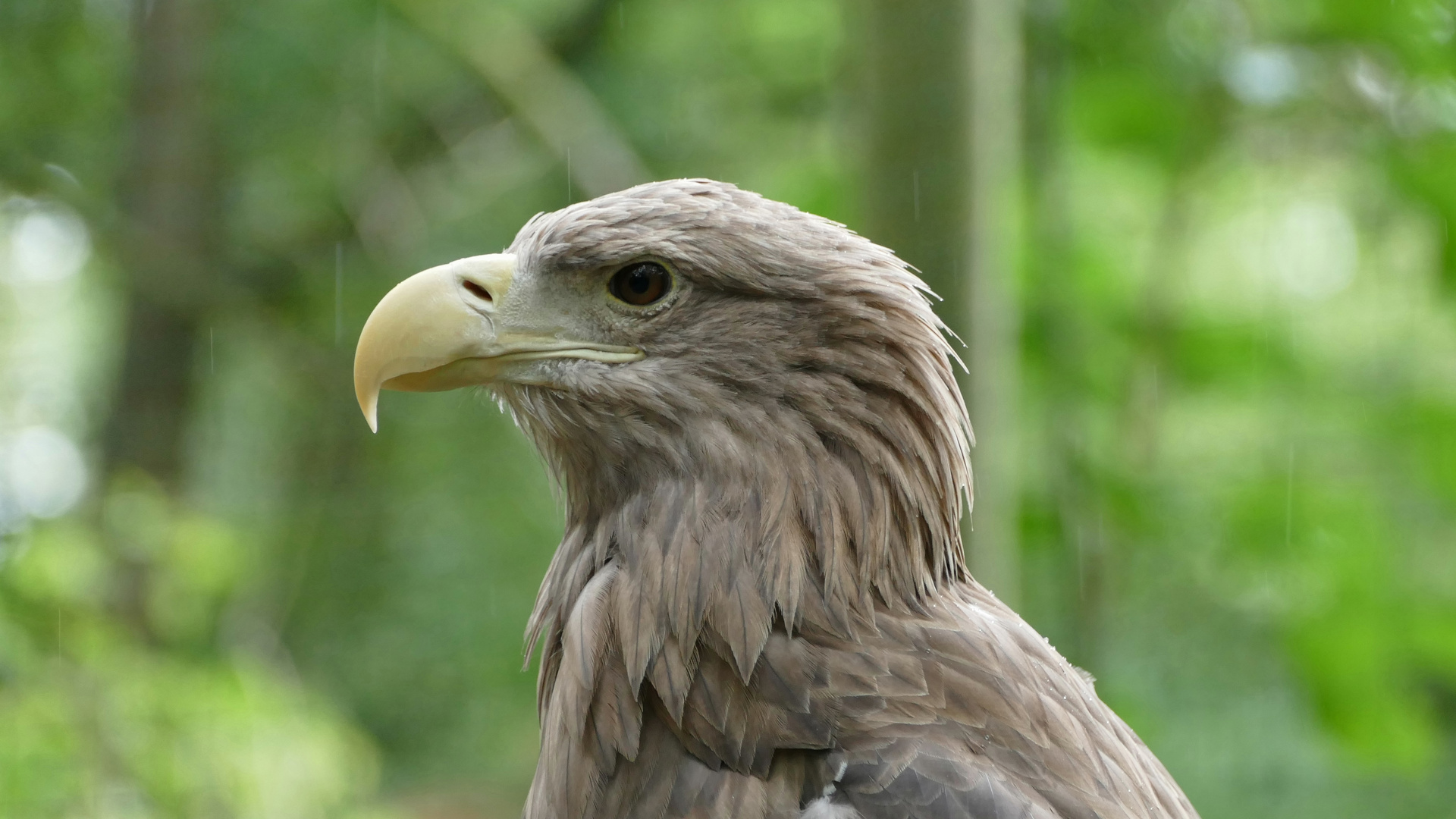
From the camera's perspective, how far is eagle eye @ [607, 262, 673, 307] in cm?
221

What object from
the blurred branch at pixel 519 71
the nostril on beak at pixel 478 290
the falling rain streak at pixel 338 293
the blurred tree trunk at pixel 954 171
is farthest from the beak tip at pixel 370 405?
the falling rain streak at pixel 338 293

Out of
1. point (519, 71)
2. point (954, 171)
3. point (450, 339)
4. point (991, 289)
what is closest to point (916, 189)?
point (954, 171)

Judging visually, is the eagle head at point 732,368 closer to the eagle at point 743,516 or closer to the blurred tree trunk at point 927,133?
the eagle at point 743,516

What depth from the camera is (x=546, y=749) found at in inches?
85.9

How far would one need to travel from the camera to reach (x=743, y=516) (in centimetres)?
214

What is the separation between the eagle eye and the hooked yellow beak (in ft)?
0.30

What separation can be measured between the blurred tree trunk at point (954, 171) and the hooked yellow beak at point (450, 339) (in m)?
0.79

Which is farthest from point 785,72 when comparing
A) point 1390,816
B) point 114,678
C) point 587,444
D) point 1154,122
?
point 1390,816

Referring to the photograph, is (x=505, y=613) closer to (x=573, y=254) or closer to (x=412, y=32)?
(x=412, y=32)

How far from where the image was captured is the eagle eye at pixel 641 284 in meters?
→ 2.21

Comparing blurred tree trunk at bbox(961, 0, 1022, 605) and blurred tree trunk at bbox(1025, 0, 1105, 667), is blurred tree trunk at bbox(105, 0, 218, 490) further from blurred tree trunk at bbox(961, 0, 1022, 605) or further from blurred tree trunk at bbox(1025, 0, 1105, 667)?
blurred tree trunk at bbox(961, 0, 1022, 605)

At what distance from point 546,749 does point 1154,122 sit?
2.58 m

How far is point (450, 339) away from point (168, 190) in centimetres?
525

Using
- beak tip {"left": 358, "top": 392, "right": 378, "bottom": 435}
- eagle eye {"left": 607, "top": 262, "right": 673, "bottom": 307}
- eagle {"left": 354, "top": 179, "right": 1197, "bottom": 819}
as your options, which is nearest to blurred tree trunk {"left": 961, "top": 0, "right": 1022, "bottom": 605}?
eagle {"left": 354, "top": 179, "right": 1197, "bottom": 819}
